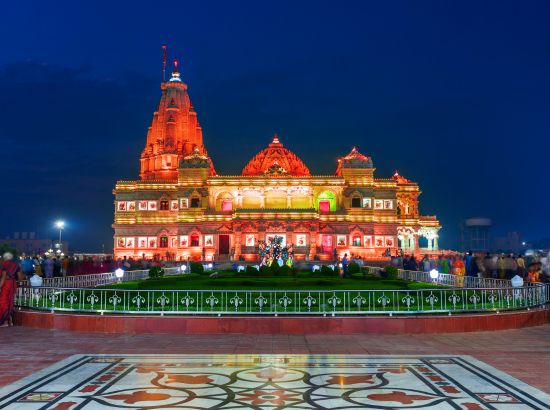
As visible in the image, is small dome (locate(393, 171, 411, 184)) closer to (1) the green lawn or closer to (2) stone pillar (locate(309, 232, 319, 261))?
(2) stone pillar (locate(309, 232, 319, 261))

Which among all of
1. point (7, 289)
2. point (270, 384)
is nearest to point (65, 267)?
point (7, 289)

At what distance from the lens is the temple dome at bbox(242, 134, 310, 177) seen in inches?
2950

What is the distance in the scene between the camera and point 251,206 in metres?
72.2

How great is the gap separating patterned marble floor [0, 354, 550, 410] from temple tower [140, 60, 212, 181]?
63.9m

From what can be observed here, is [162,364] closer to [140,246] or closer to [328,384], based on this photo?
[328,384]

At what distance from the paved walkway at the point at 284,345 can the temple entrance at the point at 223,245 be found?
51.9 metres

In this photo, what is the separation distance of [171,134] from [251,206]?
552 inches

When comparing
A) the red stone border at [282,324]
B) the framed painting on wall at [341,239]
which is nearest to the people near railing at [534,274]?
the red stone border at [282,324]

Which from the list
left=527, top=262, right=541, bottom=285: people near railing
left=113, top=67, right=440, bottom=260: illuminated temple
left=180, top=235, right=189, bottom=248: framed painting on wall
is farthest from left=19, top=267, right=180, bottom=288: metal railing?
left=180, top=235, right=189, bottom=248: framed painting on wall

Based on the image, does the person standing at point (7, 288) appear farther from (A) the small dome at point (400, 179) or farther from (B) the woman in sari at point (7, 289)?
(A) the small dome at point (400, 179)

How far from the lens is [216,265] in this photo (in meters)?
51.9

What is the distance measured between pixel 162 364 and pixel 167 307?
5.27 metres

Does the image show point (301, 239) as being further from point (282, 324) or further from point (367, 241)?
point (282, 324)

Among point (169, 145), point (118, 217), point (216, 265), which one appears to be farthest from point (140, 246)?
point (216, 265)
